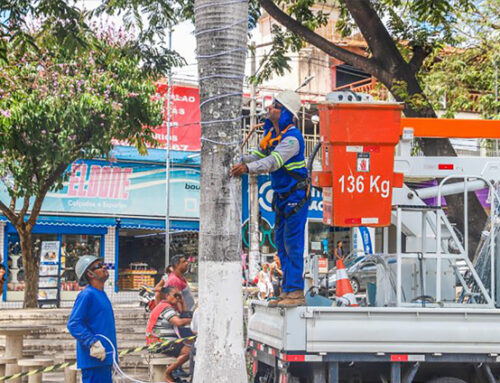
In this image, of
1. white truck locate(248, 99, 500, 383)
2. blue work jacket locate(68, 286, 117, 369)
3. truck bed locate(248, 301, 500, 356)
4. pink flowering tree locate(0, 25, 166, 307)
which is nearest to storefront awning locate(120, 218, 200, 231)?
pink flowering tree locate(0, 25, 166, 307)

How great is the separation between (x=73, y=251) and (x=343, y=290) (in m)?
19.9

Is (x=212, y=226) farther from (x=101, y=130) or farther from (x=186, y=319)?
(x=101, y=130)

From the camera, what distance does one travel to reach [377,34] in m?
11.8

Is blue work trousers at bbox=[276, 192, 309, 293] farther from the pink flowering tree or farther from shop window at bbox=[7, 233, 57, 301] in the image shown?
shop window at bbox=[7, 233, 57, 301]

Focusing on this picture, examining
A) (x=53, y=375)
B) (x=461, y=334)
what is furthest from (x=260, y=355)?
(x=53, y=375)

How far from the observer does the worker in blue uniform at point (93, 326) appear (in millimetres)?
6812

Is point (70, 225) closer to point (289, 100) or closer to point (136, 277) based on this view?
point (136, 277)

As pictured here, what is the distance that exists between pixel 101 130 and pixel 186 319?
9.10 m

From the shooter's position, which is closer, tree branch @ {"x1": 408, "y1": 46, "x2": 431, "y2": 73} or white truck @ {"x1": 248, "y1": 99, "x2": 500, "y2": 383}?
white truck @ {"x1": 248, "y1": 99, "x2": 500, "y2": 383}

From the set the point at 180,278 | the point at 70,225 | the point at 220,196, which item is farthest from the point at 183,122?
the point at 220,196

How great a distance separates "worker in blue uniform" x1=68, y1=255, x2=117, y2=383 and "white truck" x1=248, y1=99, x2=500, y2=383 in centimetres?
141

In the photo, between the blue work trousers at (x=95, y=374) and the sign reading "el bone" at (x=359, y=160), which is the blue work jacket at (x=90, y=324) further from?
the sign reading "el bone" at (x=359, y=160)

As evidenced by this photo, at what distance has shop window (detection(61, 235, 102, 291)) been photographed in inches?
1011

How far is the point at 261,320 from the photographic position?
23.9 feet
